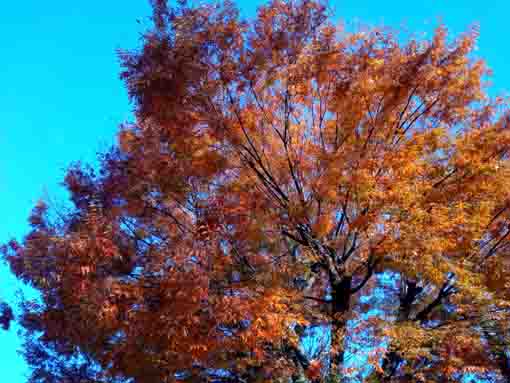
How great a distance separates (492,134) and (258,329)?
189 inches

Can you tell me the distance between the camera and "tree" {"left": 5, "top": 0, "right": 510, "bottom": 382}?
5520mm

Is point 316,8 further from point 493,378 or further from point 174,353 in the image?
point 493,378

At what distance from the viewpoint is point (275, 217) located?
23.3ft

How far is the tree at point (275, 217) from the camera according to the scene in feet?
18.1

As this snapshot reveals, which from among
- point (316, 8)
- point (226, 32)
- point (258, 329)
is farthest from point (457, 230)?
point (226, 32)

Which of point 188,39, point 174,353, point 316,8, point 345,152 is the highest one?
point 316,8

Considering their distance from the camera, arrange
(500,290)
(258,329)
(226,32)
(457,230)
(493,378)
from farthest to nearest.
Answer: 1. (493,378)
2. (500,290)
3. (226,32)
4. (457,230)
5. (258,329)

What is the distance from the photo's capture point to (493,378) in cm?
765

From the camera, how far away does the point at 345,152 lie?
670cm

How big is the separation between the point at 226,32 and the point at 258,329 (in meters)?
4.16

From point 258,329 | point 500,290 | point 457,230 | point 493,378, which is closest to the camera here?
point 258,329

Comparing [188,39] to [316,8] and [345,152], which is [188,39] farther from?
[345,152]

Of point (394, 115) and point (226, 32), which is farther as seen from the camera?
point (394, 115)

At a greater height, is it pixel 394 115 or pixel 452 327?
pixel 394 115
